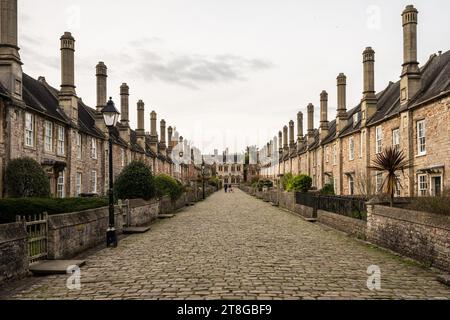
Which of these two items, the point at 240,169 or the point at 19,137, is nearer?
the point at 19,137

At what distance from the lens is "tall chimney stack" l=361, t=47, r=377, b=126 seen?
98.5 ft

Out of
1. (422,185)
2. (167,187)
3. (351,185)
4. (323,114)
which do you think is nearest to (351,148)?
(351,185)

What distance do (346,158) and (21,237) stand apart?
102 feet

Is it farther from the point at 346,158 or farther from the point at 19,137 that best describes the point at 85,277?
the point at 346,158

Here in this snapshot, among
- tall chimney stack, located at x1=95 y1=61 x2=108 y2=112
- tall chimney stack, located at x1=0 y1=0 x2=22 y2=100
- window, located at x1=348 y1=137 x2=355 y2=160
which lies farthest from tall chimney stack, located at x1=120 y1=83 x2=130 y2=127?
window, located at x1=348 y1=137 x2=355 y2=160

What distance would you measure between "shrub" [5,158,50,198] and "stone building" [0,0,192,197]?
329 mm

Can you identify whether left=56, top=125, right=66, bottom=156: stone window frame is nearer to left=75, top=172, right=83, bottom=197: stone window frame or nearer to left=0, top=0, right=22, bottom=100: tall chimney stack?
left=75, top=172, right=83, bottom=197: stone window frame

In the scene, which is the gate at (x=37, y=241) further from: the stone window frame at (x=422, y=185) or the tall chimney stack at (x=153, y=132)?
the tall chimney stack at (x=153, y=132)

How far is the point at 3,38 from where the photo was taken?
1938cm

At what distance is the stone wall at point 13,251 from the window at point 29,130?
45.2 feet

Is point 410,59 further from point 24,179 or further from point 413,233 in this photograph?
point 24,179

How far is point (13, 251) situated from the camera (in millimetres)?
8352

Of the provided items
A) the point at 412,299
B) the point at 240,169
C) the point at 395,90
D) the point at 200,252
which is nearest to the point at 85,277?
the point at 200,252

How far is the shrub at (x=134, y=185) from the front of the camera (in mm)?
22453
